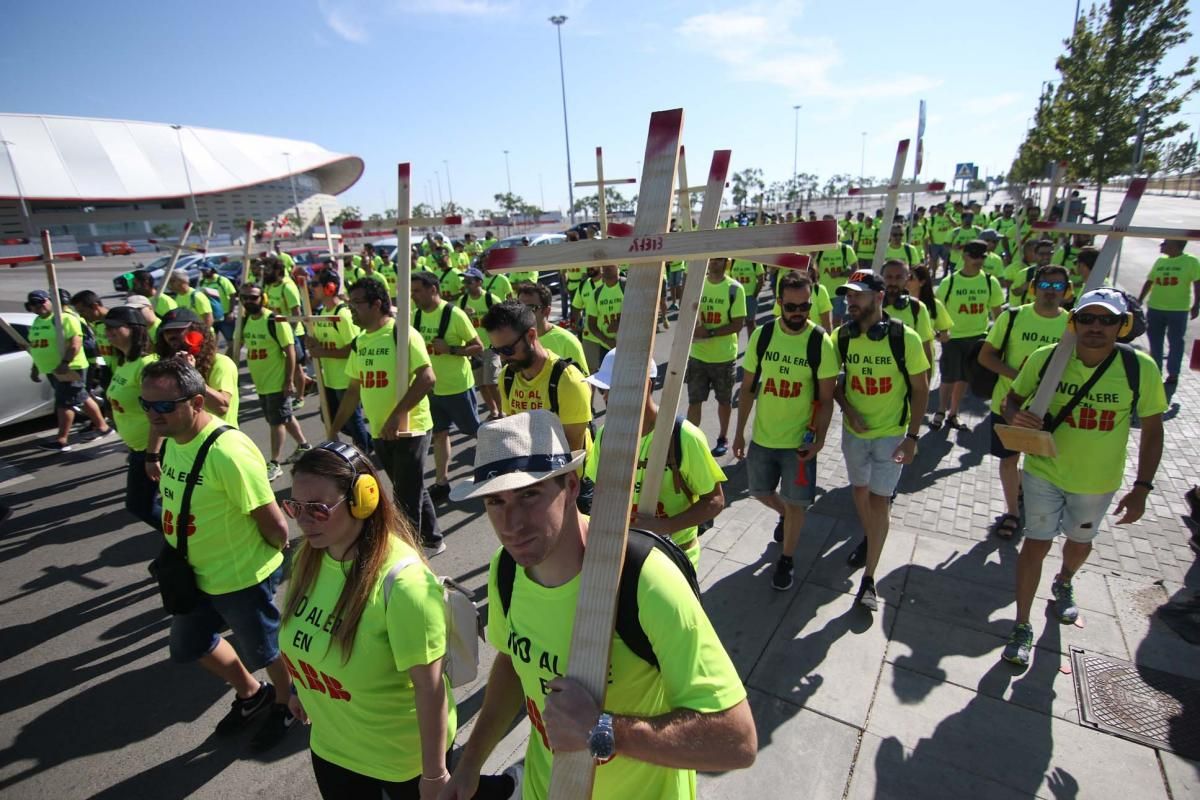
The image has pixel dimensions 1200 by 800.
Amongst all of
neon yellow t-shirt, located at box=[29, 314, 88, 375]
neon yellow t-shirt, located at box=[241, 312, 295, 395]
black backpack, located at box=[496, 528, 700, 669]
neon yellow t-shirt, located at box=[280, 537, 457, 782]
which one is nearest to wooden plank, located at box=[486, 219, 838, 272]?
black backpack, located at box=[496, 528, 700, 669]

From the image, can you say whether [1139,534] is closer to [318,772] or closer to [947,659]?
[947,659]

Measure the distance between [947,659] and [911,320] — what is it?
3.02 m

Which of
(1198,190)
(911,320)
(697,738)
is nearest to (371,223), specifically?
(697,738)

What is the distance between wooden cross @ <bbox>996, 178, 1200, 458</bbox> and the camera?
9.75ft

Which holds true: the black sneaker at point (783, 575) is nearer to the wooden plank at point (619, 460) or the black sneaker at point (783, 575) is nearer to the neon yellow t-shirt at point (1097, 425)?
the neon yellow t-shirt at point (1097, 425)

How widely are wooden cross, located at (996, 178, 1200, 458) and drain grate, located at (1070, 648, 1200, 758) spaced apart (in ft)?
4.23

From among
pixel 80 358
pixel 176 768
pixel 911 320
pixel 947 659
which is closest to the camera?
pixel 176 768

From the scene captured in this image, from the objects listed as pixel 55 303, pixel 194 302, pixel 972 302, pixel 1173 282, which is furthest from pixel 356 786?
pixel 1173 282

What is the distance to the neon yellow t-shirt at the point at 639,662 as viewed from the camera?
1366 millimetres

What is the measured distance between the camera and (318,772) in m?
2.23

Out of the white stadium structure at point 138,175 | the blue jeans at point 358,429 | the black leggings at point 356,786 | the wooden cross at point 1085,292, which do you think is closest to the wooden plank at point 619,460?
the black leggings at point 356,786

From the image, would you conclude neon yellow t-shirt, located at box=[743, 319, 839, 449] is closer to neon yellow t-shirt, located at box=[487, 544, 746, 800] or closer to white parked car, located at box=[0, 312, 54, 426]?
neon yellow t-shirt, located at box=[487, 544, 746, 800]

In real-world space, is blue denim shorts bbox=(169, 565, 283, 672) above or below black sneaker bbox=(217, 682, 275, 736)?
above

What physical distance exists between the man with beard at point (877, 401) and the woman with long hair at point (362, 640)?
3.15 metres
